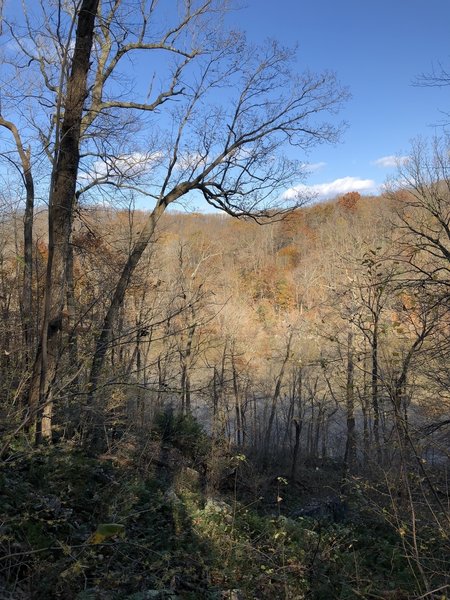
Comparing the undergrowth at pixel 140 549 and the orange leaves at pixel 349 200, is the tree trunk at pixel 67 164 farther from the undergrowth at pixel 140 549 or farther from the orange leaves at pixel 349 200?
the orange leaves at pixel 349 200

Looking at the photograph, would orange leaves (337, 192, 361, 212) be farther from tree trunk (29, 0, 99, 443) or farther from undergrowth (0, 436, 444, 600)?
undergrowth (0, 436, 444, 600)

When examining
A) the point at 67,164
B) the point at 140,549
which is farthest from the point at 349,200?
the point at 140,549

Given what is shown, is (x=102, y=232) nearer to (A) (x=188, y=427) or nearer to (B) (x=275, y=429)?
(A) (x=188, y=427)

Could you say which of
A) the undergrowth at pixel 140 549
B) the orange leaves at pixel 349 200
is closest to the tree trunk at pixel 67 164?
the undergrowth at pixel 140 549

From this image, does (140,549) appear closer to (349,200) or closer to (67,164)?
(67,164)

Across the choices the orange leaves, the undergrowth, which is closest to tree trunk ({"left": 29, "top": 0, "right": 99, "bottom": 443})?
the undergrowth

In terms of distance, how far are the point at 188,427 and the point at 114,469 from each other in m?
6.20

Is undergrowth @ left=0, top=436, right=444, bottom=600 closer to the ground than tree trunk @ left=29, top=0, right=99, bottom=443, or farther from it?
closer to the ground

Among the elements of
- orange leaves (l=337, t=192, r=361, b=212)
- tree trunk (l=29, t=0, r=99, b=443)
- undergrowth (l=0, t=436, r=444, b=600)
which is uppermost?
orange leaves (l=337, t=192, r=361, b=212)

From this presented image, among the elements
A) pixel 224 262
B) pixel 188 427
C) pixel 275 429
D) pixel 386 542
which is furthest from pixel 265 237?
pixel 386 542

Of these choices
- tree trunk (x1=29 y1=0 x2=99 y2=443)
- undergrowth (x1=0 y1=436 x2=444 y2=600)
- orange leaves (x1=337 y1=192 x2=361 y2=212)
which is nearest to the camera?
undergrowth (x1=0 y1=436 x2=444 y2=600)

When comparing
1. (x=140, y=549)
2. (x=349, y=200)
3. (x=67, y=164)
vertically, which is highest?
(x=349, y=200)

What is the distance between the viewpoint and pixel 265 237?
53.8m

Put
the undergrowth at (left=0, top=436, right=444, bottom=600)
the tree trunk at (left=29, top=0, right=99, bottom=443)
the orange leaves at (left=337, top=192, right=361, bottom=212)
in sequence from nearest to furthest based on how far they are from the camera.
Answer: the undergrowth at (left=0, top=436, right=444, bottom=600), the tree trunk at (left=29, top=0, right=99, bottom=443), the orange leaves at (left=337, top=192, right=361, bottom=212)
